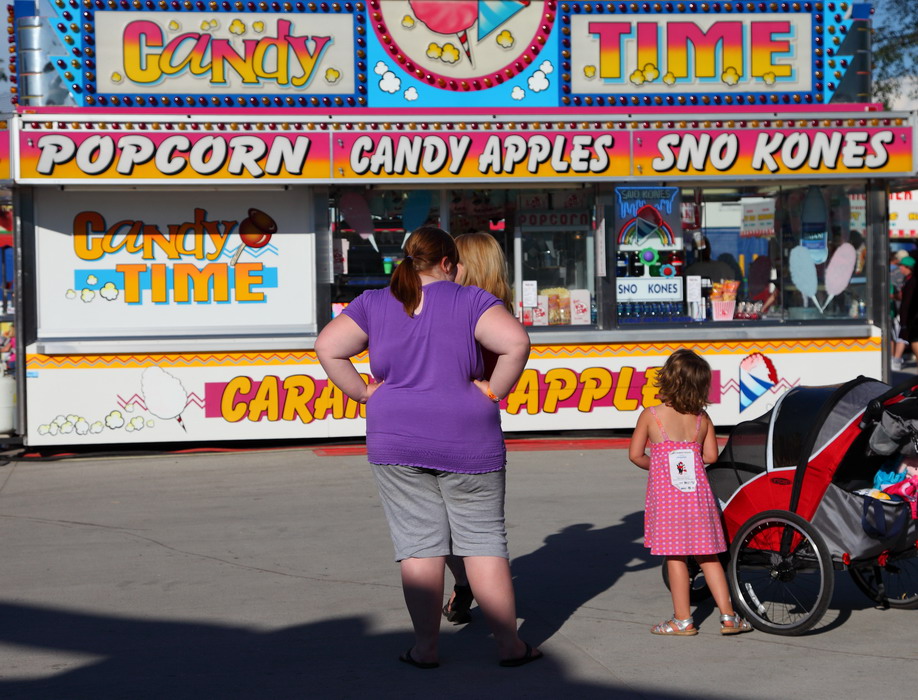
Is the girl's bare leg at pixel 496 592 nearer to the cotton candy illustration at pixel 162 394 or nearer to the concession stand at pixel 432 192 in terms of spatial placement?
the concession stand at pixel 432 192

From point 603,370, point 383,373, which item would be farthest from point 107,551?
point 603,370

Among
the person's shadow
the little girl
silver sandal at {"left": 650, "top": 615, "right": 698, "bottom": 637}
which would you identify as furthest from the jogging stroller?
the person's shadow

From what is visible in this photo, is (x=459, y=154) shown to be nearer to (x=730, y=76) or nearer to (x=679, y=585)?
(x=730, y=76)

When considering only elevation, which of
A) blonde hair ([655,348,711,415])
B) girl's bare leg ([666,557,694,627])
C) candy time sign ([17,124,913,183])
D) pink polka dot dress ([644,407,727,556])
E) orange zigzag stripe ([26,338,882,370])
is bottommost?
girl's bare leg ([666,557,694,627])

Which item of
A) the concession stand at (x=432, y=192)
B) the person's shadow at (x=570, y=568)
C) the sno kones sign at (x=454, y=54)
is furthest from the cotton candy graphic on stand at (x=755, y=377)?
the person's shadow at (x=570, y=568)

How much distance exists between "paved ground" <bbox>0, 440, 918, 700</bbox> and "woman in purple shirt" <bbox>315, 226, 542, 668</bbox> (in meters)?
0.38

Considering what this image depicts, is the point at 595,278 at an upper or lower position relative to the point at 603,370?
upper

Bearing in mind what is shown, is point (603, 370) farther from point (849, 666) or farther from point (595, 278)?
point (849, 666)

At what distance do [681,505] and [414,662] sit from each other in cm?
139

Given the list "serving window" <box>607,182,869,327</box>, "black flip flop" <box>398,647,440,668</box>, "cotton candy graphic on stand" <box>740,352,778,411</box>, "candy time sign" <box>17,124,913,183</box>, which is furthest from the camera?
"serving window" <box>607,182,869,327</box>

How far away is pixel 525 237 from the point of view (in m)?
12.2

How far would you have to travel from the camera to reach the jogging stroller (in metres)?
5.48

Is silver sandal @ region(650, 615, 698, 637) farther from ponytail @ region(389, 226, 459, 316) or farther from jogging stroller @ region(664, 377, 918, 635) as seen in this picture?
ponytail @ region(389, 226, 459, 316)

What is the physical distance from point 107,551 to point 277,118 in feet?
16.3
